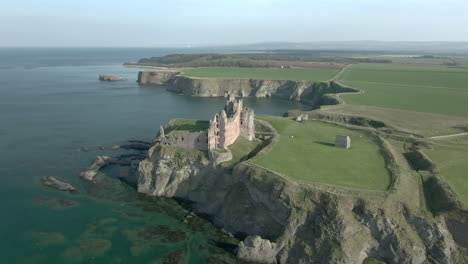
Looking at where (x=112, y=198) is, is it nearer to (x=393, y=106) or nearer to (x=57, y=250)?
(x=57, y=250)

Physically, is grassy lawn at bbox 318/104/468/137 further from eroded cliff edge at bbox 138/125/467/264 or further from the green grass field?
eroded cliff edge at bbox 138/125/467/264

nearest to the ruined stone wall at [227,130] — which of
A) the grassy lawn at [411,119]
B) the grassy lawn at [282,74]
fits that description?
the grassy lawn at [411,119]

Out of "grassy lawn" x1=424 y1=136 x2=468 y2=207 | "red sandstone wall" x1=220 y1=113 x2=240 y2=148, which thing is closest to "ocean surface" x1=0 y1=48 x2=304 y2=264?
"red sandstone wall" x1=220 y1=113 x2=240 y2=148

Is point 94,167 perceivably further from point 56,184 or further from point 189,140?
point 189,140

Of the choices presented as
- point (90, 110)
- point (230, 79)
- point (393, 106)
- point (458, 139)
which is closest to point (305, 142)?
point (458, 139)

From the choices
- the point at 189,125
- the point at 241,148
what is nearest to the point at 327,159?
the point at 241,148
